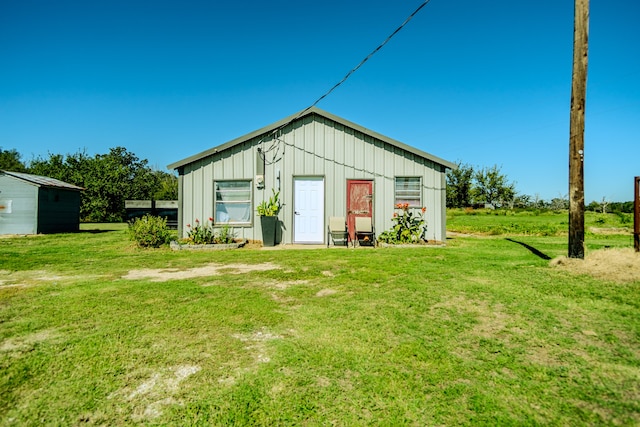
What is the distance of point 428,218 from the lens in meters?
10.2

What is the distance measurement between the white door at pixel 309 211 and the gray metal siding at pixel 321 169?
18 cm

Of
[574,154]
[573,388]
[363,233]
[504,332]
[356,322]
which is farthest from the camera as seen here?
[363,233]

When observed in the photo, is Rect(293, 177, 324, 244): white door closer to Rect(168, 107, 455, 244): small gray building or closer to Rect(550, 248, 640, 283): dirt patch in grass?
Rect(168, 107, 455, 244): small gray building

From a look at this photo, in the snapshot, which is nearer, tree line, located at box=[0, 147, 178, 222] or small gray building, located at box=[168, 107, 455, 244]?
small gray building, located at box=[168, 107, 455, 244]

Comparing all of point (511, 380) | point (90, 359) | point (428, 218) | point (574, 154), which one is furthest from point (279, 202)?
point (511, 380)

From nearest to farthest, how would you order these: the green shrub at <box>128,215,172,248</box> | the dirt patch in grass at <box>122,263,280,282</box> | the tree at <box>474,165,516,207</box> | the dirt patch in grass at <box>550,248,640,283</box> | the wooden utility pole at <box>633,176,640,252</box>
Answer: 1. the dirt patch in grass at <box>550,248,640,283</box>
2. the dirt patch in grass at <box>122,263,280,282</box>
3. the wooden utility pole at <box>633,176,640,252</box>
4. the green shrub at <box>128,215,172,248</box>
5. the tree at <box>474,165,516,207</box>

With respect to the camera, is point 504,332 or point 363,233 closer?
point 504,332

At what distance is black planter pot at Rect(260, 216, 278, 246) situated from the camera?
9867 millimetres

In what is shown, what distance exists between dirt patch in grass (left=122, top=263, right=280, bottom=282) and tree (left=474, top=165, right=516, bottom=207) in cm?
3773

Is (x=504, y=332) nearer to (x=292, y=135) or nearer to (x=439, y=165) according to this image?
(x=439, y=165)

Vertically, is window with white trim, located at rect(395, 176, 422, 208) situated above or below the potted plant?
above

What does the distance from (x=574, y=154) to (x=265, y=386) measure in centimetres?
604

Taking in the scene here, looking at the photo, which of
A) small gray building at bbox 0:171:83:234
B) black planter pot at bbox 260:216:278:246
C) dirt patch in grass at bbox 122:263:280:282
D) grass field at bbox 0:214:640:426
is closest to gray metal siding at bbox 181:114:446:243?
black planter pot at bbox 260:216:278:246

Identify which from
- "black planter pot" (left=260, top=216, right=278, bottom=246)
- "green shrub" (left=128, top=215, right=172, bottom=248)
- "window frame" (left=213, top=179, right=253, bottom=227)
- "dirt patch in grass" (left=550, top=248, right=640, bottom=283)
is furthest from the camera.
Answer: "window frame" (left=213, top=179, right=253, bottom=227)
